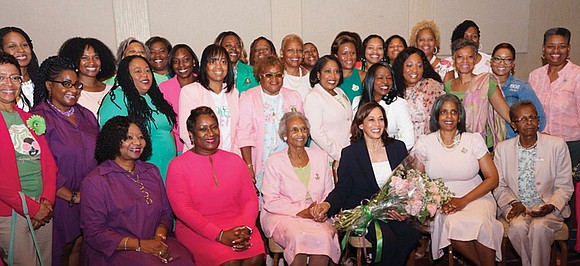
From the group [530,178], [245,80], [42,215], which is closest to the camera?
[42,215]

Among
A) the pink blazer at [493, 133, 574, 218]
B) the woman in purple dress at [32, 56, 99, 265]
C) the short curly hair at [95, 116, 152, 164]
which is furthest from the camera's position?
the pink blazer at [493, 133, 574, 218]

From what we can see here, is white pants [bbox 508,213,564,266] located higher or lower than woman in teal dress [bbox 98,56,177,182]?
lower

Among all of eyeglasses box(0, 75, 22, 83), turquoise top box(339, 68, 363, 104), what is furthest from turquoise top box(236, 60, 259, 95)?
eyeglasses box(0, 75, 22, 83)

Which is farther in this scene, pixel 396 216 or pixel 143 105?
pixel 143 105

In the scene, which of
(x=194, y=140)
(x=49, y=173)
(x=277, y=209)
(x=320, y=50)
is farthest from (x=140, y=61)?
(x=320, y=50)

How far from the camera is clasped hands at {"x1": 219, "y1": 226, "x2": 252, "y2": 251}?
346cm

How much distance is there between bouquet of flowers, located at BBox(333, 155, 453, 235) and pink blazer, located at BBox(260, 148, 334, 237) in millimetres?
305

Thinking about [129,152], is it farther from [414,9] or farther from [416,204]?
[414,9]

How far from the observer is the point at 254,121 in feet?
14.5

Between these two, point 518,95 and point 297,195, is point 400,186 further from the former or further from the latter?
point 518,95

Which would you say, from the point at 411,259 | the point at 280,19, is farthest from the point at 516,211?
the point at 280,19

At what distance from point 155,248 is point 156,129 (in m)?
1.07

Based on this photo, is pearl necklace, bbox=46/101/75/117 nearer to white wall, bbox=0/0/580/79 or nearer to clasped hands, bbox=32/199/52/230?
clasped hands, bbox=32/199/52/230

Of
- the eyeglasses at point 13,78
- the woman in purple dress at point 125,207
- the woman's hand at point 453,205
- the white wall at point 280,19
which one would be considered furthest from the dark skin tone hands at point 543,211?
the white wall at point 280,19
